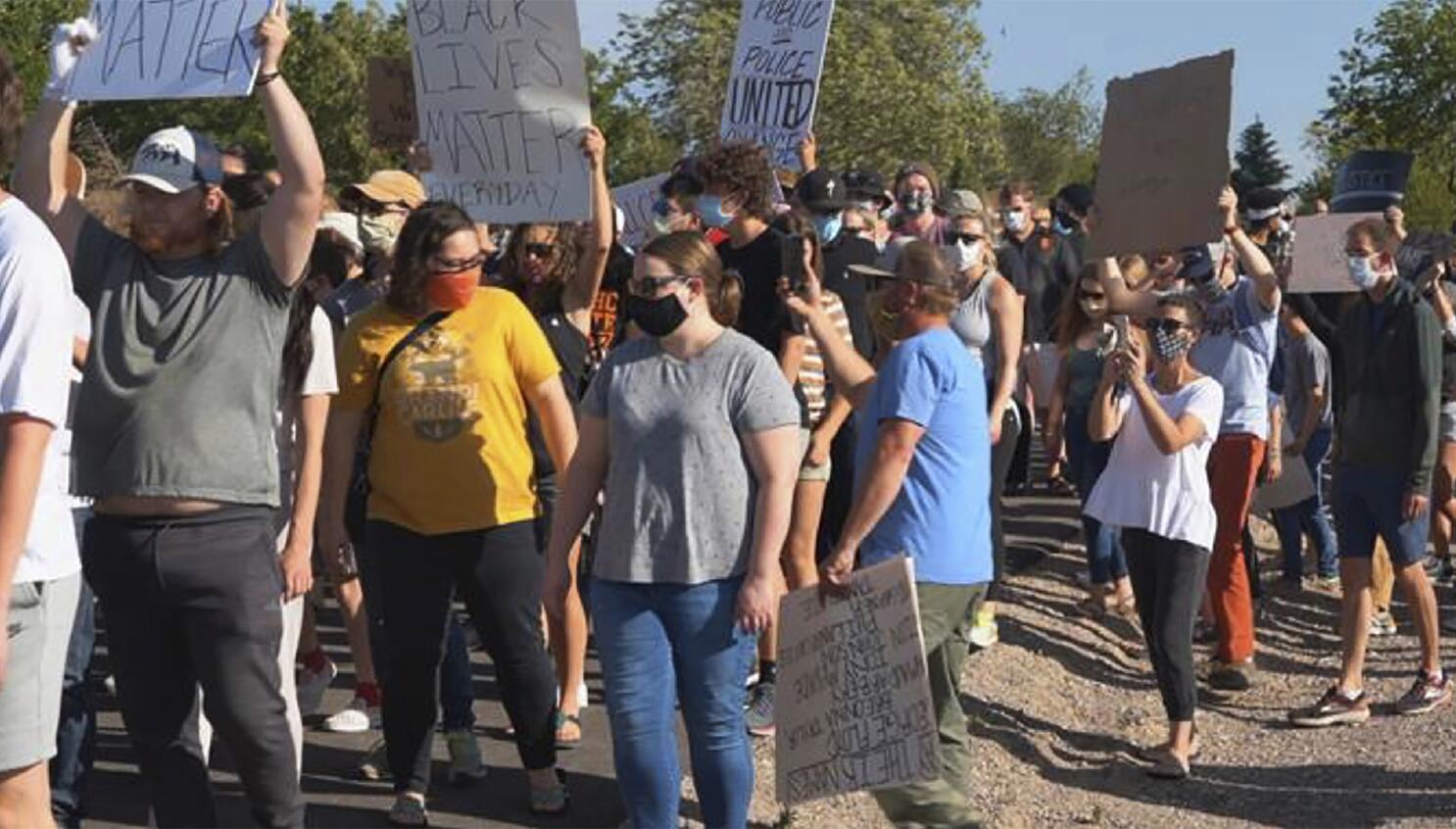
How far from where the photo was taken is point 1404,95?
52.8 m

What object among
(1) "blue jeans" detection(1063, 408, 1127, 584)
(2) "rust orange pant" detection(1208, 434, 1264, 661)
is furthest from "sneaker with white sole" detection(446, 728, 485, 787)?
(1) "blue jeans" detection(1063, 408, 1127, 584)

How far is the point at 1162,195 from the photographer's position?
8094mm

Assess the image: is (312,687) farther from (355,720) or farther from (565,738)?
(565,738)

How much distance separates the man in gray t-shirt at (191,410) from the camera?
530 centimetres

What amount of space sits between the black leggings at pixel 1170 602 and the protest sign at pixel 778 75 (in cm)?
284

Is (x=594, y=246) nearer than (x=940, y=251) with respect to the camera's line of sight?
No

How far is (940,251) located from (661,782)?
1.82m

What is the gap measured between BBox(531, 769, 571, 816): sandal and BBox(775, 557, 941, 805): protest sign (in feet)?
2.56

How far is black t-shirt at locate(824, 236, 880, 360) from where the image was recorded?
363 inches

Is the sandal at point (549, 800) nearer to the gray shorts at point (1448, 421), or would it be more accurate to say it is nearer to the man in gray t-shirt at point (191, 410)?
the man in gray t-shirt at point (191, 410)

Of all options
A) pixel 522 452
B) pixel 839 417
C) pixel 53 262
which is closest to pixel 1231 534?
pixel 839 417

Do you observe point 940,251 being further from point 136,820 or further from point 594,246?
point 136,820

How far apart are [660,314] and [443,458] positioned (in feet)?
3.08

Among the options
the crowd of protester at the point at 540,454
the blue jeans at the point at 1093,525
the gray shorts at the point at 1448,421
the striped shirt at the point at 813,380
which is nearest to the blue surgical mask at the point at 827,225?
the crowd of protester at the point at 540,454
